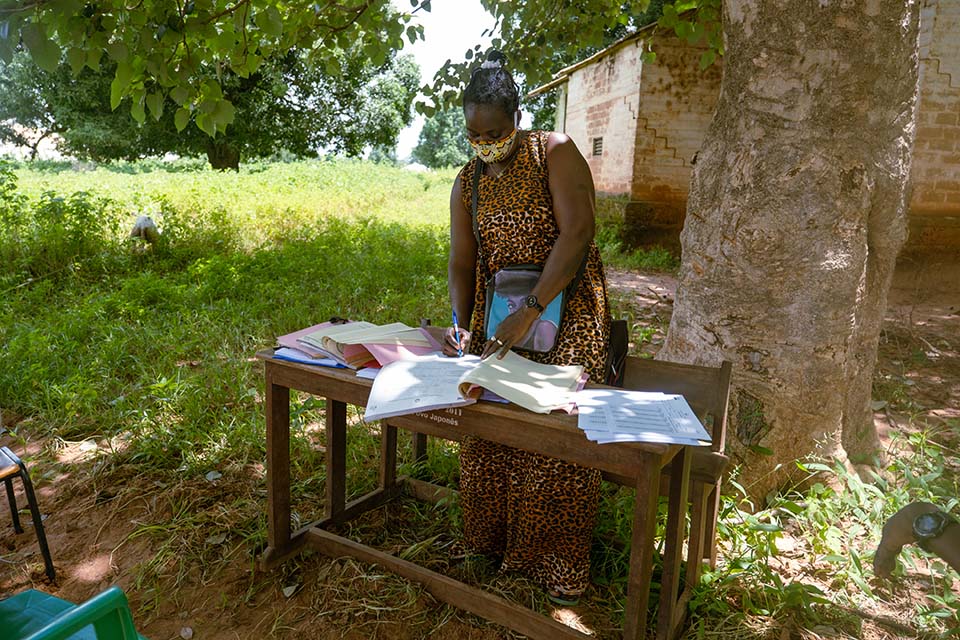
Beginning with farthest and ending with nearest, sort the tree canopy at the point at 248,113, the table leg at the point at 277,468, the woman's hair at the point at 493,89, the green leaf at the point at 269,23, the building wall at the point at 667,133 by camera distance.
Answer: the tree canopy at the point at 248,113 → the building wall at the point at 667,133 → the green leaf at the point at 269,23 → the table leg at the point at 277,468 → the woman's hair at the point at 493,89

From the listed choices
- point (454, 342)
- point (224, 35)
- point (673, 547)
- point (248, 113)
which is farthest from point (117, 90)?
point (248, 113)

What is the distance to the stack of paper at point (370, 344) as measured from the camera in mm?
2439

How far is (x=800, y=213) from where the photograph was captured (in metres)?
3.11

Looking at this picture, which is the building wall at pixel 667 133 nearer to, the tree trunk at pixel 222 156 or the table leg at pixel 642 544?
the table leg at pixel 642 544

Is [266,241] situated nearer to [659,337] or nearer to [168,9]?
[659,337]

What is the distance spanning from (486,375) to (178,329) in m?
4.47

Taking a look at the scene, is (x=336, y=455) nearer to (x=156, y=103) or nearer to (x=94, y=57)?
(x=156, y=103)

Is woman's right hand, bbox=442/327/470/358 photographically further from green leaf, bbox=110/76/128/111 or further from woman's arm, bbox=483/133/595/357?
Answer: green leaf, bbox=110/76/128/111

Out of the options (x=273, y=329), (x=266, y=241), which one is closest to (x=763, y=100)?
(x=273, y=329)

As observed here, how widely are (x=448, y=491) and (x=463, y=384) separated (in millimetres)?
1476

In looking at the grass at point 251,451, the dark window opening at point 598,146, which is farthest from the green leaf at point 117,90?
the dark window opening at point 598,146

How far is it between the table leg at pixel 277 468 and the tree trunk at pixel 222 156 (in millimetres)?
24896

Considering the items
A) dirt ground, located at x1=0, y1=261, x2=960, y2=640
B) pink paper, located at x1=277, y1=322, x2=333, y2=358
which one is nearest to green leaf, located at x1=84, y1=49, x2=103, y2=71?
pink paper, located at x1=277, y1=322, x2=333, y2=358

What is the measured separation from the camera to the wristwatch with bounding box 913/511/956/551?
4.80 feet
